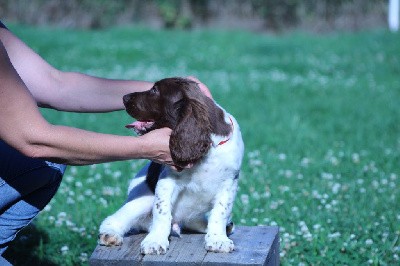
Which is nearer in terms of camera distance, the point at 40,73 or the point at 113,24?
the point at 40,73

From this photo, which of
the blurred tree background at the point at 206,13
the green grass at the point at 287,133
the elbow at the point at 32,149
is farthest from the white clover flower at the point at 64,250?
the blurred tree background at the point at 206,13

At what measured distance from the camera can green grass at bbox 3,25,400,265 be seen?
4.97 meters

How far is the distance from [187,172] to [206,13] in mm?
17382

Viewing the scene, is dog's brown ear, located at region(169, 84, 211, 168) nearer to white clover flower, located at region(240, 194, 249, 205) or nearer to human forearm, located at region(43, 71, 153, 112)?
human forearm, located at region(43, 71, 153, 112)

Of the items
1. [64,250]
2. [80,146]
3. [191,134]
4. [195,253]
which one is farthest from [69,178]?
[80,146]

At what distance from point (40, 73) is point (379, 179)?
11.4 feet

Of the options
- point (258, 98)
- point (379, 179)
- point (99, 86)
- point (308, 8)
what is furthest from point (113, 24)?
point (99, 86)

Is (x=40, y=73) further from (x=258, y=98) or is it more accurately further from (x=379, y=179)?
(x=258, y=98)

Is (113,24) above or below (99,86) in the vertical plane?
below

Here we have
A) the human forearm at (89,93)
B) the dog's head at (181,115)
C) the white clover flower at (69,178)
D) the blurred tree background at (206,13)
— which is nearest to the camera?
the dog's head at (181,115)

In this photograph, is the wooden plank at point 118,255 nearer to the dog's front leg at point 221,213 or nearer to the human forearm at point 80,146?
A: the dog's front leg at point 221,213

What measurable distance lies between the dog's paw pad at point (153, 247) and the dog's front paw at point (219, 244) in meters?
0.21

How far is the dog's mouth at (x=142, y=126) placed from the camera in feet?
12.4

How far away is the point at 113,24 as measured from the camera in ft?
68.9
